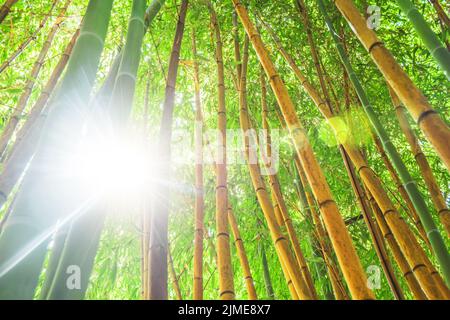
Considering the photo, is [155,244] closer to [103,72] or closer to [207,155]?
[207,155]

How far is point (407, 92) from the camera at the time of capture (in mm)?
1099

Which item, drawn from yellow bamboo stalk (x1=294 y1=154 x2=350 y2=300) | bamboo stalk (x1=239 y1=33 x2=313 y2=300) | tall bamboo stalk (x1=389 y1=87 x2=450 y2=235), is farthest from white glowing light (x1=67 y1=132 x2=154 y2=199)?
yellow bamboo stalk (x1=294 y1=154 x2=350 y2=300)

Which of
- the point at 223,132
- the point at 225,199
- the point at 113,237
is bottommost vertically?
the point at 225,199

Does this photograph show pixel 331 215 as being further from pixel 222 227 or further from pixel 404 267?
pixel 404 267

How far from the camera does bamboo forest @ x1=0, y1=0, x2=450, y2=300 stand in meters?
0.75

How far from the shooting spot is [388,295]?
2.98 metres

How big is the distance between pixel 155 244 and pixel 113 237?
5.73ft

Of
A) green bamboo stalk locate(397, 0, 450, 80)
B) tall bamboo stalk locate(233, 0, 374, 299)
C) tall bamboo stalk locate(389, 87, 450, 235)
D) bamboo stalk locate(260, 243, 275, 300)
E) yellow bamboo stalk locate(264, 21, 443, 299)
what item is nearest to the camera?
tall bamboo stalk locate(233, 0, 374, 299)

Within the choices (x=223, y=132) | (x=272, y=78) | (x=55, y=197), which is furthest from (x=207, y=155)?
(x=55, y=197)

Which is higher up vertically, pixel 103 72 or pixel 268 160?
pixel 103 72

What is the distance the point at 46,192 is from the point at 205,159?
7.37 ft

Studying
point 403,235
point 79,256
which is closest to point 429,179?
point 403,235

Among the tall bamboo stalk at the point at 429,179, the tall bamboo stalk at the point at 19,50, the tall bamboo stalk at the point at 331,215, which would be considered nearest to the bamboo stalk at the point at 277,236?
the tall bamboo stalk at the point at 331,215

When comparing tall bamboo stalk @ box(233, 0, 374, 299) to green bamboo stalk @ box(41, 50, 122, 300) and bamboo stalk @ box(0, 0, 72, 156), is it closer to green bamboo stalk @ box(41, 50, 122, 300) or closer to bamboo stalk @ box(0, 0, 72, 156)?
green bamboo stalk @ box(41, 50, 122, 300)
